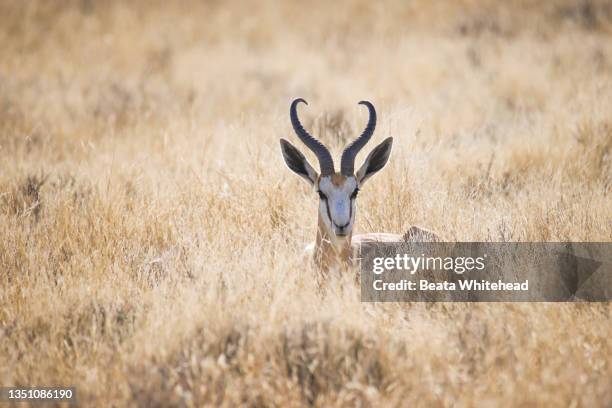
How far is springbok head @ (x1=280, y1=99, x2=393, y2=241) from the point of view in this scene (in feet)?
15.4

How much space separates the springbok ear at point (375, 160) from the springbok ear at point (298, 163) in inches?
15.1

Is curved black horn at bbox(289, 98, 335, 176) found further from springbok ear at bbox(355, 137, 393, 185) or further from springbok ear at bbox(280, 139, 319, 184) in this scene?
springbok ear at bbox(355, 137, 393, 185)

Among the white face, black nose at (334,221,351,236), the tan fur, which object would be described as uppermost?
the tan fur

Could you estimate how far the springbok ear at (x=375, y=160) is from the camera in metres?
5.16

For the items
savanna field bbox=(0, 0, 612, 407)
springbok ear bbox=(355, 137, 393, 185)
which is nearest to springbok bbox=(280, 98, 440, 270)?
springbok ear bbox=(355, 137, 393, 185)

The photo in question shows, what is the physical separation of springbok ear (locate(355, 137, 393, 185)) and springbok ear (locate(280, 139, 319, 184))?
38 centimetres

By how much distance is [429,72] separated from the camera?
12531 millimetres

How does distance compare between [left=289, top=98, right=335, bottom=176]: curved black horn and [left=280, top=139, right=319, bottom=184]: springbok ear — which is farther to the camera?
[left=280, top=139, right=319, bottom=184]: springbok ear

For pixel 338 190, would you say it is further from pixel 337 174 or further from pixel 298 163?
pixel 298 163

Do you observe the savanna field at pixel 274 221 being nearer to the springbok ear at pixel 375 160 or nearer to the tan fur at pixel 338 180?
the tan fur at pixel 338 180

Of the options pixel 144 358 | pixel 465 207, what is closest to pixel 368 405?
pixel 144 358

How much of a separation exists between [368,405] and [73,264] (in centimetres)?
278

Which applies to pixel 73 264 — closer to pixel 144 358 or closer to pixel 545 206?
pixel 144 358

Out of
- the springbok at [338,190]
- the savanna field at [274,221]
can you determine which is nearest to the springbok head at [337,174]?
the springbok at [338,190]
